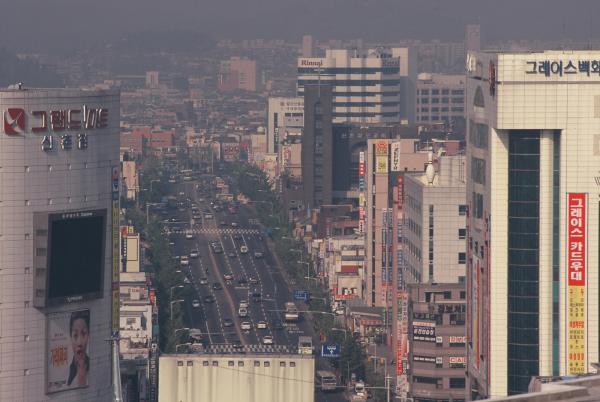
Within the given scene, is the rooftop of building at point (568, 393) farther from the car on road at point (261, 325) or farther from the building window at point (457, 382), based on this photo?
the car on road at point (261, 325)

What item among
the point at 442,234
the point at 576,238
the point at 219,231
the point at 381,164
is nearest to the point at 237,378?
the point at 576,238

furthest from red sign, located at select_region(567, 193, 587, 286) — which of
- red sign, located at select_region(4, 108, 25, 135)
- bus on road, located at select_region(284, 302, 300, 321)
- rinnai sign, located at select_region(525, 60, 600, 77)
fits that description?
bus on road, located at select_region(284, 302, 300, 321)

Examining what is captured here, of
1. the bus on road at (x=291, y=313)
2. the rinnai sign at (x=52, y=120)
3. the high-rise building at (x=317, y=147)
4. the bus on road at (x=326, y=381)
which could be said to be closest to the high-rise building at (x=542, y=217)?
the rinnai sign at (x=52, y=120)

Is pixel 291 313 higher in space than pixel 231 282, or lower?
lower

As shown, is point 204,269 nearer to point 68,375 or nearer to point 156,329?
point 156,329

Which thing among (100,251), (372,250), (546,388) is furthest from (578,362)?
(372,250)

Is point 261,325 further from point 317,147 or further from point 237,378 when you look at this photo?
point 317,147
